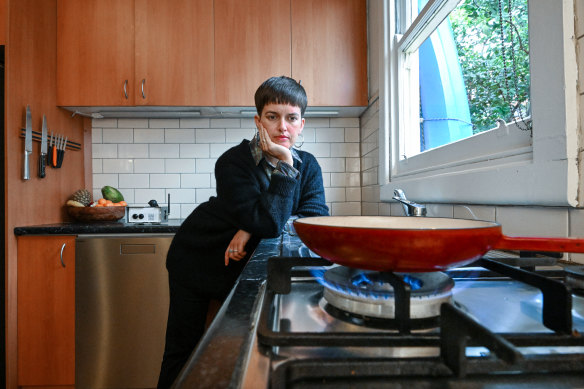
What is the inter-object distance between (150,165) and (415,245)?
2049 millimetres

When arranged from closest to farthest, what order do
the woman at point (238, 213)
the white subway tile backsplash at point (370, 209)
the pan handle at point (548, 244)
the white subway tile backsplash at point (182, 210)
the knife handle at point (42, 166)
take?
the pan handle at point (548, 244)
the woman at point (238, 213)
the knife handle at point (42, 166)
the white subway tile backsplash at point (370, 209)
the white subway tile backsplash at point (182, 210)

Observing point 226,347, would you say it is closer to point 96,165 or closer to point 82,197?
point 82,197

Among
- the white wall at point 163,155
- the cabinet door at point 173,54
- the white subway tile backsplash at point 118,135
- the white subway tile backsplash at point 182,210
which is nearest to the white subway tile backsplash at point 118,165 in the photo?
the white wall at point 163,155

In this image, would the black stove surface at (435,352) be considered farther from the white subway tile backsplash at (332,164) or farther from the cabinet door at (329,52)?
the white subway tile backsplash at (332,164)

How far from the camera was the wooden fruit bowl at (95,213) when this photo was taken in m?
1.76

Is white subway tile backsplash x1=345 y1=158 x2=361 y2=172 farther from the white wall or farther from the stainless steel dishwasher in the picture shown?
the stainless steel dishwasher

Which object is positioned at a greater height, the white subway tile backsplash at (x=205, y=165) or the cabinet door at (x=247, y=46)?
the cabinet door at (x=247, y=46)

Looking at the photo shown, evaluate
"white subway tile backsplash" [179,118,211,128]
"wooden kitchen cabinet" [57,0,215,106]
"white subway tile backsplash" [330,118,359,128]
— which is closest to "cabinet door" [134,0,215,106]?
"wooden kitchen cabinet" [57,0,215,106]

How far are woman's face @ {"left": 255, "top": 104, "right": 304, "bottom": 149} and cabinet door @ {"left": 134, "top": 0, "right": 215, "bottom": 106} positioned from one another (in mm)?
757

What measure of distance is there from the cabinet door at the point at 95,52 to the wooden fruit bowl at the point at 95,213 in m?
0.55

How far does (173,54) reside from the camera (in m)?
1.80

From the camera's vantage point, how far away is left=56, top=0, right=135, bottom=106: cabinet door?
1788mm

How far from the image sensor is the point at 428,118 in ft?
4.79

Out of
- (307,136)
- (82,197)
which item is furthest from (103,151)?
(307,136)
